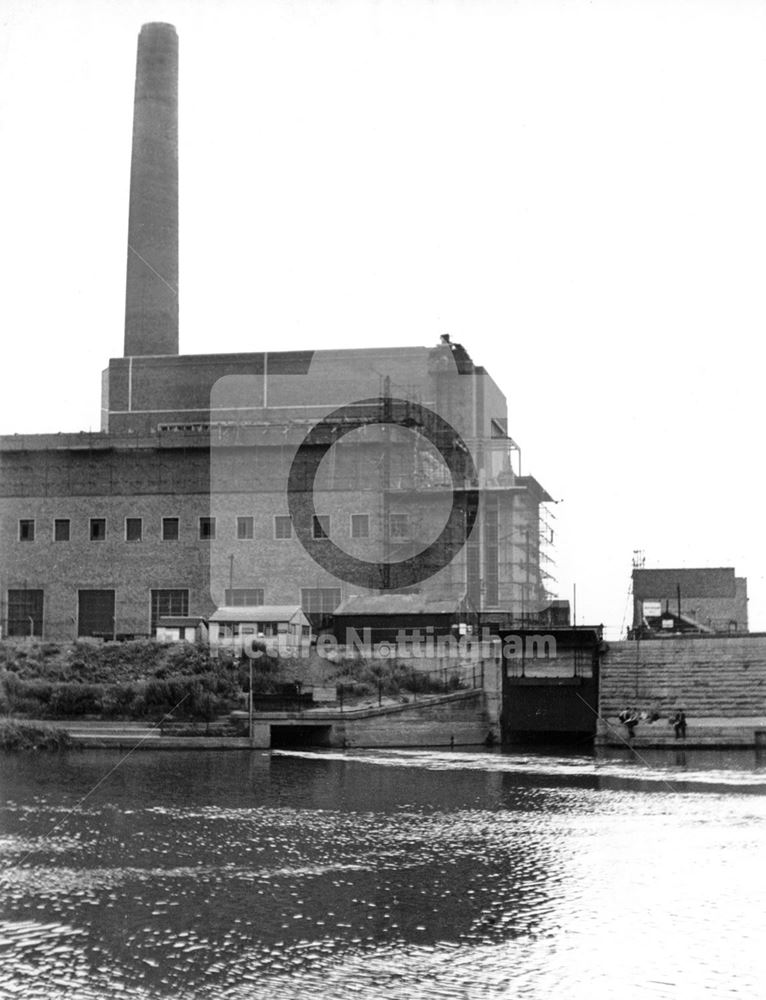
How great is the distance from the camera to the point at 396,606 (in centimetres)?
5062

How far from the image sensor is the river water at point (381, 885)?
1293 centimetres

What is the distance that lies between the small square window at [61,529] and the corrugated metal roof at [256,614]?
11405mm

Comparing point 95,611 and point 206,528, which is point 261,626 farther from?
point 95,611

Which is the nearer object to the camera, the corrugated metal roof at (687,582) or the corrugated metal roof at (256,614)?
the corrugated metal roof at (256,614)

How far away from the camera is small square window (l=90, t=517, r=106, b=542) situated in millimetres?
58750

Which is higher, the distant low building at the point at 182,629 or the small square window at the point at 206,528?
the small square window at the point at 206,528

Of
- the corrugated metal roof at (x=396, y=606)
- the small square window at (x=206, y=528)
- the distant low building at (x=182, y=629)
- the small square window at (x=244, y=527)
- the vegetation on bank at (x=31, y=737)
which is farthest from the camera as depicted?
the small square window at (x=206, y=528)

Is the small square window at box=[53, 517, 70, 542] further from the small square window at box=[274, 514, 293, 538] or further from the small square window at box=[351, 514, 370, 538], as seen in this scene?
the small square window at box=[351, 514, 370, 538]

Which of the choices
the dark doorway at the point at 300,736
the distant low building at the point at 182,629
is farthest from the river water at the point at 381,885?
the distant low building at the point at 182,629

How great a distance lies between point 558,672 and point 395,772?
38.0ft

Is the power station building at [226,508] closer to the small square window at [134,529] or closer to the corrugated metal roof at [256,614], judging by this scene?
the small square window at [134,529]

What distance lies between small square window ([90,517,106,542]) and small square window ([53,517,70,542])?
1.11 metres

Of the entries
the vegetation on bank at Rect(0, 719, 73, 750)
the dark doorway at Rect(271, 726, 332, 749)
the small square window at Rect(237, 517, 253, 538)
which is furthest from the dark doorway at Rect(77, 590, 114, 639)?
the dark doorway at Rect(271, 726, 332, 749)

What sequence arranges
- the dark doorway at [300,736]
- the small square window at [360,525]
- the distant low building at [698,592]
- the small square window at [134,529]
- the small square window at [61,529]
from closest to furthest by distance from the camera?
the dark doorway at [300,736] → the small square window at [360,525] → the small square window at [134,529] → the small square window at [61,529] → the distant low building at [698,592]
